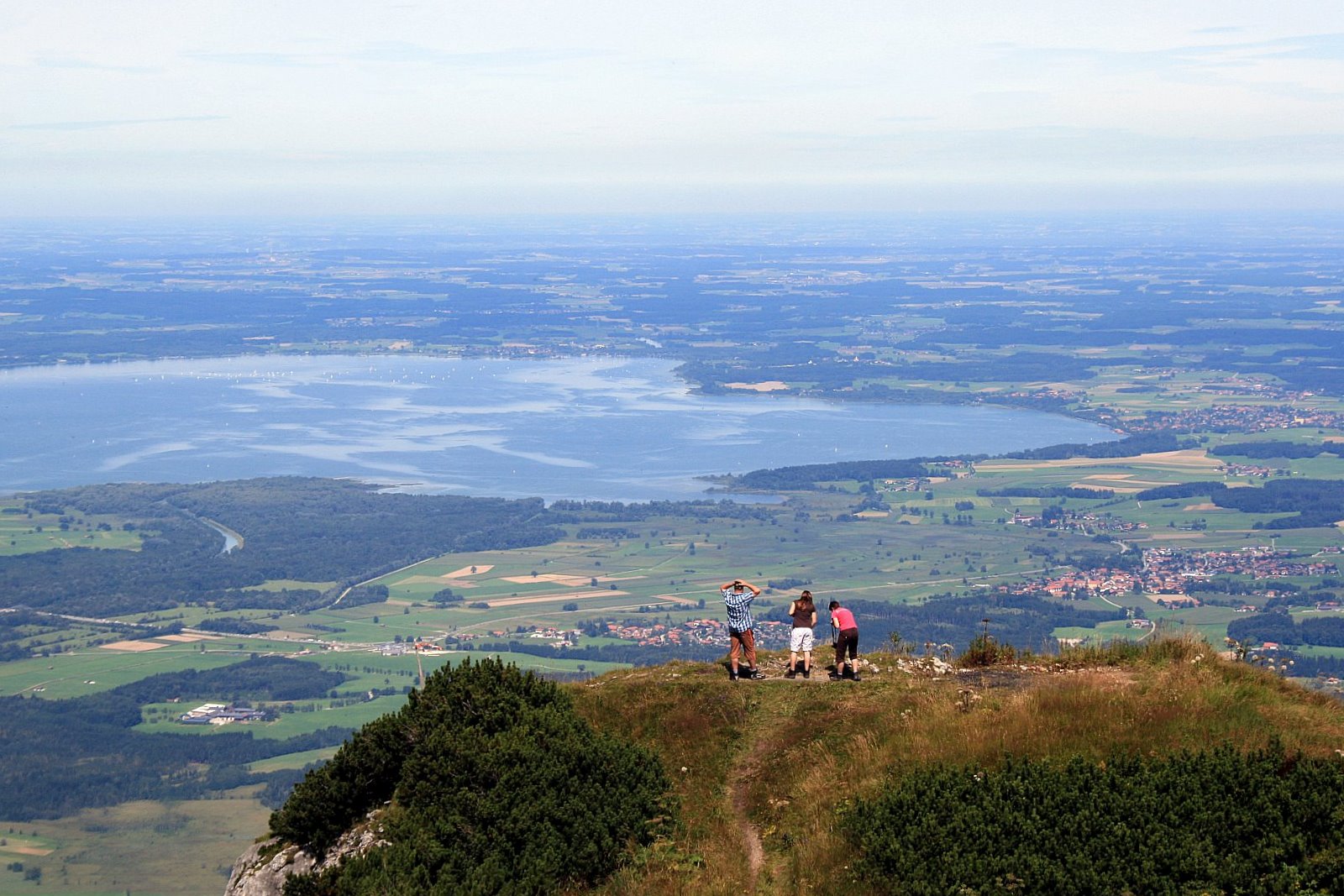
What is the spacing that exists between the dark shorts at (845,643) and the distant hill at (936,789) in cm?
56

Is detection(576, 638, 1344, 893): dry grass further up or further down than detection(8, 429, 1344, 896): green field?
further up

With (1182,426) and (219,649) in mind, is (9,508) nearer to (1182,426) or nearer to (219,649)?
(219,649)

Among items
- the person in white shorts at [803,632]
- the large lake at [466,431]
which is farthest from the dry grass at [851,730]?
the large lake at [466,431]

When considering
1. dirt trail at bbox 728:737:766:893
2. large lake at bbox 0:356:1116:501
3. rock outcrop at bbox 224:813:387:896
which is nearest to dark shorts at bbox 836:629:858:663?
dirt trail at bbox 728:737:766:893

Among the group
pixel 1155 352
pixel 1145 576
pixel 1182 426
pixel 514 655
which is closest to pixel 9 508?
pixel 514 655

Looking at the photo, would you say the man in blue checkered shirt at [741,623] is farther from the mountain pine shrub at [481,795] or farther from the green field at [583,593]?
the green field at [583,593]

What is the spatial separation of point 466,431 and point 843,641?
126037 millimetres

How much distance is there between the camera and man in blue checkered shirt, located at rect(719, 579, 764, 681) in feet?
54.1

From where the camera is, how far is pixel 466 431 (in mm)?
140000

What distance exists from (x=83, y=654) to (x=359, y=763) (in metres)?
61.0

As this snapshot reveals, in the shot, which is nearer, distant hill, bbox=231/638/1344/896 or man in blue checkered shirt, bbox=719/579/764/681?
distant hill, bbox=231/638/1344/896

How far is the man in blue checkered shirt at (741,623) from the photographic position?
54.1ft

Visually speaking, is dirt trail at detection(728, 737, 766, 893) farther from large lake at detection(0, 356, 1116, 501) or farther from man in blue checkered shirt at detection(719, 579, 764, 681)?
large lake at detection(0, 356, 1116, 501)

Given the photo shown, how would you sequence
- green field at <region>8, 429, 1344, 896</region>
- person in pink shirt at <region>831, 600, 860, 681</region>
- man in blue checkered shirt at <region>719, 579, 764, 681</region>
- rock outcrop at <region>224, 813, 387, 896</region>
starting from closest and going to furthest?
rock outcrop at <region>224, 813, 387, 896</region>, person in pink shirt at <region>831, 600, 860, 681</region>, man in blue checkered shirt at <region>719, 579, 764, 681</region>, green field at <region>8, 429, 1344, 896</region>
